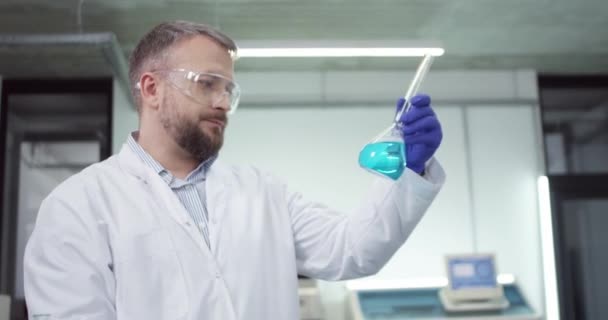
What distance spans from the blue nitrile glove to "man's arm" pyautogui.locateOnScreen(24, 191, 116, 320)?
→ 0.62 m

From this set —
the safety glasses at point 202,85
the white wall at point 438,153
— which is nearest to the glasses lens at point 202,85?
the safety glasses at point 202,85

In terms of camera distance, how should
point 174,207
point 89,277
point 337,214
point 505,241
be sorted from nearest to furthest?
point 89,277 → point 174,207 → point 337,214 → point 505,241

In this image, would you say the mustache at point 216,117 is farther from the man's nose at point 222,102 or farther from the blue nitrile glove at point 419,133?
the blue nitrile glove at point 419,133

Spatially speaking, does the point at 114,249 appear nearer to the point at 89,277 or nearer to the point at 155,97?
the point at 89,277

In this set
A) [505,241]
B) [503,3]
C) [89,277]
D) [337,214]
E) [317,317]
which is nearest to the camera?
[89,277]

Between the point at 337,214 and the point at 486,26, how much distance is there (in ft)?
8.81

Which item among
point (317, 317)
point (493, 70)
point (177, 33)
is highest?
point (493, 70)

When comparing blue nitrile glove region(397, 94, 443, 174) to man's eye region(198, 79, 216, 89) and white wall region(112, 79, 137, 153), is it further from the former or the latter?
white wall region(112, 79, 137, 153)

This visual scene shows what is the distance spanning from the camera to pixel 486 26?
12.4 ft

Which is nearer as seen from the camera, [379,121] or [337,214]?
[337,214]

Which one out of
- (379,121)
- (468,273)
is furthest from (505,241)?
(379,121)

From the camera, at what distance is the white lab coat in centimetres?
124

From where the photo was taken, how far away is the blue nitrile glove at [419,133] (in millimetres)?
1267

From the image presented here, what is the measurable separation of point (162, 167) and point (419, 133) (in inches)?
22.4
